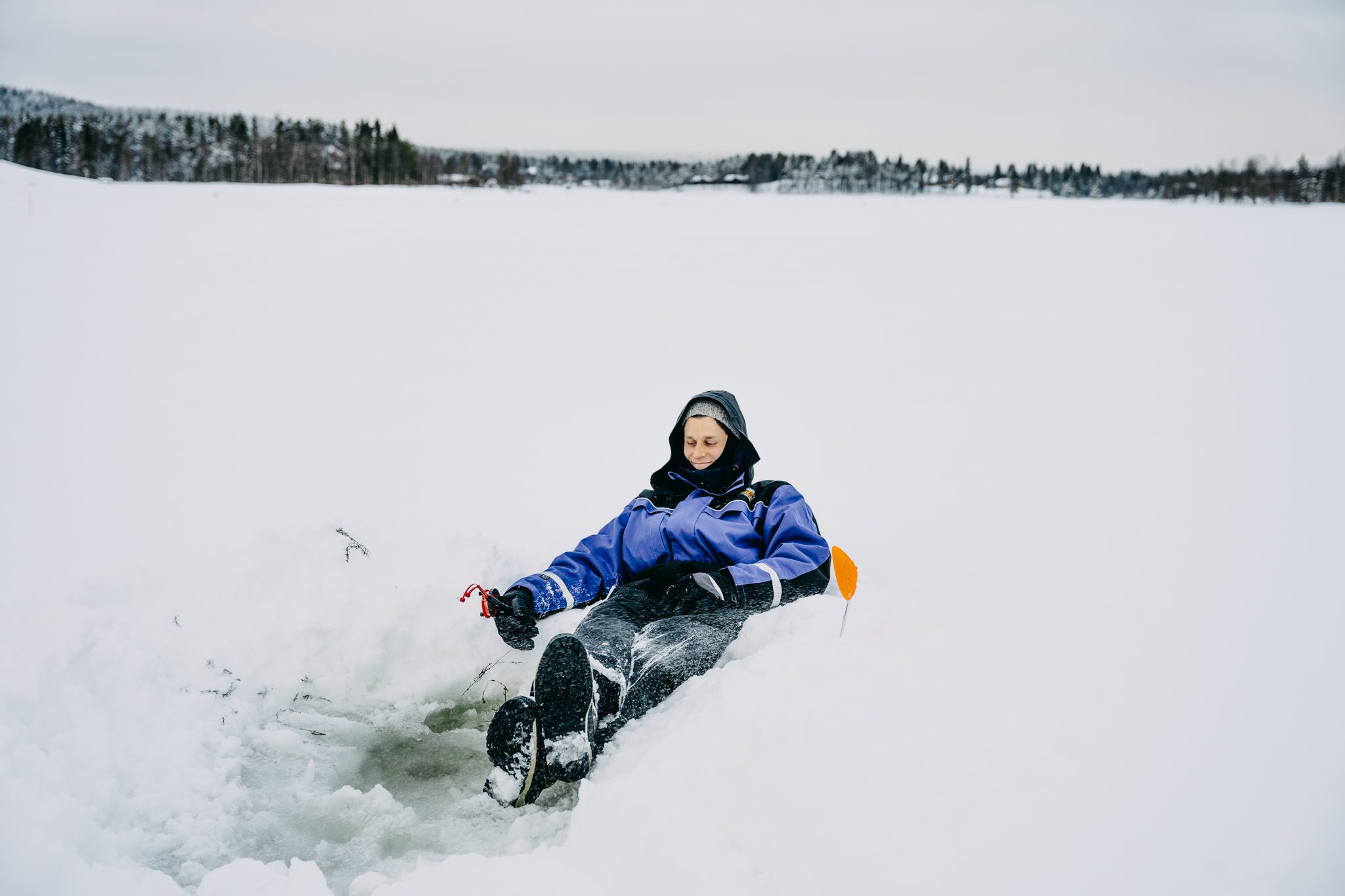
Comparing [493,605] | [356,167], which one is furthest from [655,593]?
[356,167]

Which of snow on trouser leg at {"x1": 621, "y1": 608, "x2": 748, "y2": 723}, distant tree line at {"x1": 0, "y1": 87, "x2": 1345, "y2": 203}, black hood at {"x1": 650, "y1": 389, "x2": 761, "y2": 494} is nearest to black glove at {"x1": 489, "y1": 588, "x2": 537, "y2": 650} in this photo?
snow on trouser leg at {"x1": 621, "y1": 608, "x2": 748, "y2": 723}

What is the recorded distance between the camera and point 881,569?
406 cm

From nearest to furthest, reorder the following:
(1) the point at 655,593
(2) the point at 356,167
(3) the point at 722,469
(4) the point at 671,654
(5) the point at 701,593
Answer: (4) the point at 671,654, (5) the point at 701,593, (1) the point at 655,593, (3) the point at 722,469, (2) the point at 356,167

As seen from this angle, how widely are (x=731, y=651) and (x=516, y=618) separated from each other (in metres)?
0.85

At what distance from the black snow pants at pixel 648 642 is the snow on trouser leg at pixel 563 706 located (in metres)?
0.12

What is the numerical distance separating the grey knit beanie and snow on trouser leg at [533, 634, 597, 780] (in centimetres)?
159

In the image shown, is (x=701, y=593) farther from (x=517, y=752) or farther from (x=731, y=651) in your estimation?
(x=517, y=752)

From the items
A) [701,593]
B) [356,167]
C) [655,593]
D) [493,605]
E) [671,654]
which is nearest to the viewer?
[671,654]

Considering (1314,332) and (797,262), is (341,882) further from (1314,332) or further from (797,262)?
(797,262)

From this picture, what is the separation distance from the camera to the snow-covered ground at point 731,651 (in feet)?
6.41

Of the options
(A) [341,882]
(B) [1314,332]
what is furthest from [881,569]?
(B) [1314,332]

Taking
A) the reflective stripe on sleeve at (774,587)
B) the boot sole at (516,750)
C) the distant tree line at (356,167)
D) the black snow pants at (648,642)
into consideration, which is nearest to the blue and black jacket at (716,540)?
the reflective stripe on sleeve at (774,587)

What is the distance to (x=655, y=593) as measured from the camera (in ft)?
10.6

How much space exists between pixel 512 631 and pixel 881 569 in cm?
200
